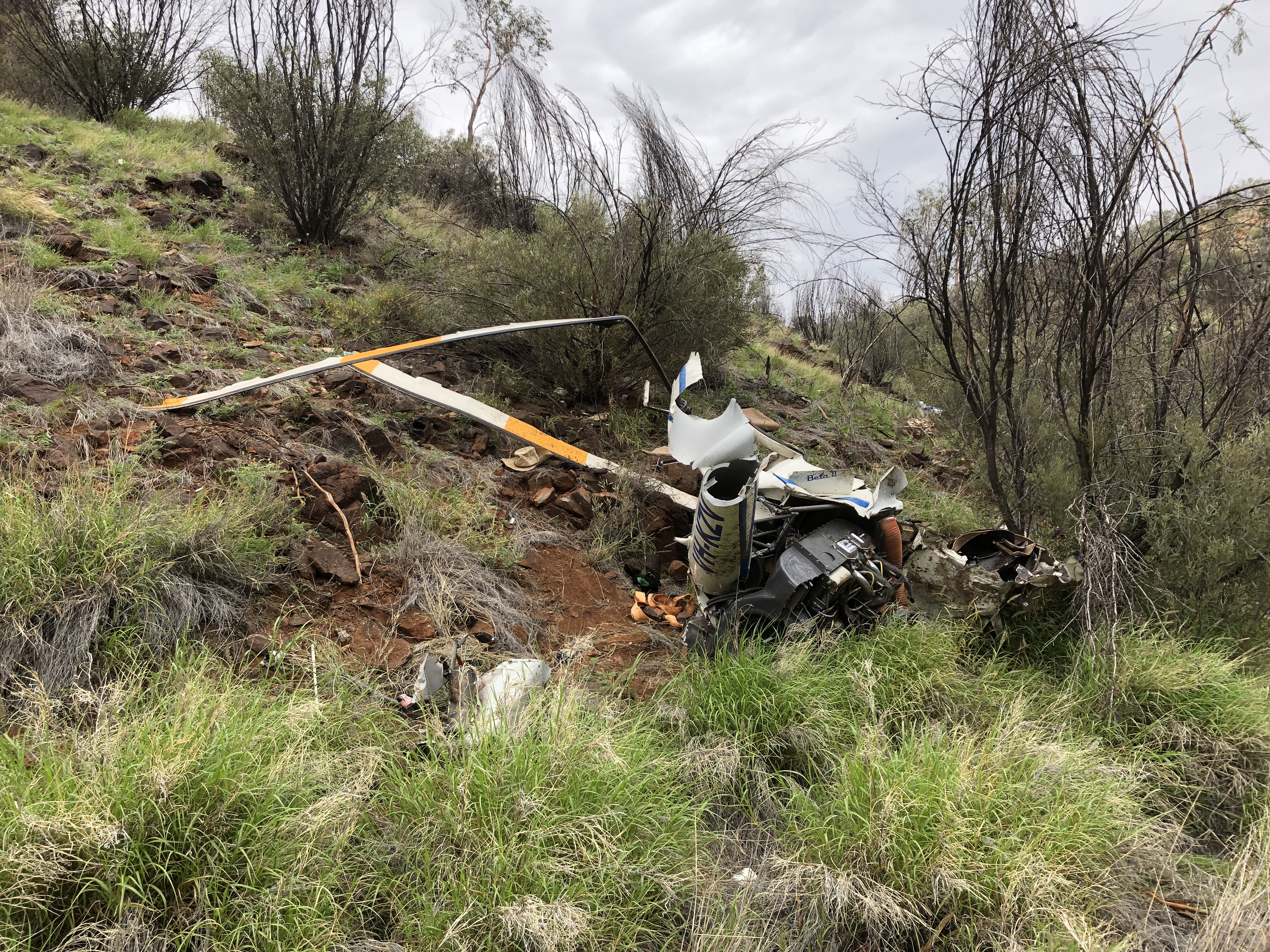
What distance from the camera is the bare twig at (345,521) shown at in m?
3.27

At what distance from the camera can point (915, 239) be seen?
14.3 ft

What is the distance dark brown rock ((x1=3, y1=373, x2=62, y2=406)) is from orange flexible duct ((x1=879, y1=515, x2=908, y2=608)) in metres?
4.61

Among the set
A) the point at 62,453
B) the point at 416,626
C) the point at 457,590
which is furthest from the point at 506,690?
the point at 62,453

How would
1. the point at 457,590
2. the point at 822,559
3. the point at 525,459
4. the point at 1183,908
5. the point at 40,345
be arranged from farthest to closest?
the point at 525,459 → the point at 40,345 → the point at 457,590 → the point at 822,559 → the point at 1183,908

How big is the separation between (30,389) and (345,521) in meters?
1.96

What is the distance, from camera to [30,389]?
141 inches

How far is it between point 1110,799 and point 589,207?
6.38 m

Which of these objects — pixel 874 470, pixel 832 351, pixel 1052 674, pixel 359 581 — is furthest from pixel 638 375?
pixel 832 351

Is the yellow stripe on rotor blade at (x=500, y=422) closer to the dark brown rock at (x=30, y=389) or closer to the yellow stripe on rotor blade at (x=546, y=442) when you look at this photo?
the yellow stripe on rotor blade at (x=546, y=442)

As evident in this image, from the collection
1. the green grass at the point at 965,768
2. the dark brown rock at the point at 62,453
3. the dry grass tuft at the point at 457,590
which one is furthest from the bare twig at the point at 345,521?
the green grass at the point at 965,768

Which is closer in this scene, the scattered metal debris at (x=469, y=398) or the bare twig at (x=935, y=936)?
the bare twig at (x=935, y=936)

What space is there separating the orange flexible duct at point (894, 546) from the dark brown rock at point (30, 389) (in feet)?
15.1

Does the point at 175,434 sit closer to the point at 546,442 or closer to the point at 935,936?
the point at 546,442

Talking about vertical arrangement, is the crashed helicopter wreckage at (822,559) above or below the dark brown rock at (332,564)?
above
